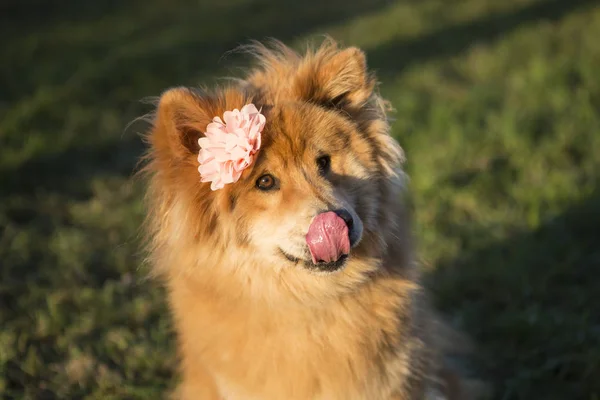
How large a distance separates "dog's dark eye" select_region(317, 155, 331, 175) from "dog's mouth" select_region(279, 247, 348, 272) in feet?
1.27

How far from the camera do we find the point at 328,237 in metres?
2.67

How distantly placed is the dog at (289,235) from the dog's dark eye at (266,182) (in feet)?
0.04

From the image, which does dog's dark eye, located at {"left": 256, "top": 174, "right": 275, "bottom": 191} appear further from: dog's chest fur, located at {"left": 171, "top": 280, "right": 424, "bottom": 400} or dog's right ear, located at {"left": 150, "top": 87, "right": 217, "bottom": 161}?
dog's chest fur, located at {"left": 171, "top": 280, "right": 424, "bottom": 400}

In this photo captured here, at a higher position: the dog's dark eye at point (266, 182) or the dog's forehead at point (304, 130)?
the dog's forehead at point (304, 130)

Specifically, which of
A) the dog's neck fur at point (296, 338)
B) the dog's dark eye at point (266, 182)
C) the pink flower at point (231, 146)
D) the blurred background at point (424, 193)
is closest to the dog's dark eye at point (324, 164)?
the dog's dark eye at point (266, 182)

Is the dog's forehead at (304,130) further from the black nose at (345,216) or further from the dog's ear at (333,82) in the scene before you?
the black nose at (345,216)

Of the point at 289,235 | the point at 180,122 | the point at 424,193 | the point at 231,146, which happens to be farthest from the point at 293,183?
the point at 424,193

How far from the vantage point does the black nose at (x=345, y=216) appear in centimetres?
268

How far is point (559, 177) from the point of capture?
5.37 m

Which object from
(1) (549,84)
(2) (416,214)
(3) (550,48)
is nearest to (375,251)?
(2) (416,214)

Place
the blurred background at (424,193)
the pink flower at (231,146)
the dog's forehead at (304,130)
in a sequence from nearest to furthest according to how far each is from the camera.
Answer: the pink flower at (231,146) → the dog's forehead at (304,130) → the blurred background at (424,193)

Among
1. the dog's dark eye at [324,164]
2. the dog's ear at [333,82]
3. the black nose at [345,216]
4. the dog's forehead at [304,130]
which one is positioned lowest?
the black nose at [345,216]

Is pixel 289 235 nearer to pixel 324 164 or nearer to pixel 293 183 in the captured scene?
pixel 293 183

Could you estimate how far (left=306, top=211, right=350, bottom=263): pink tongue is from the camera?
2.66m
